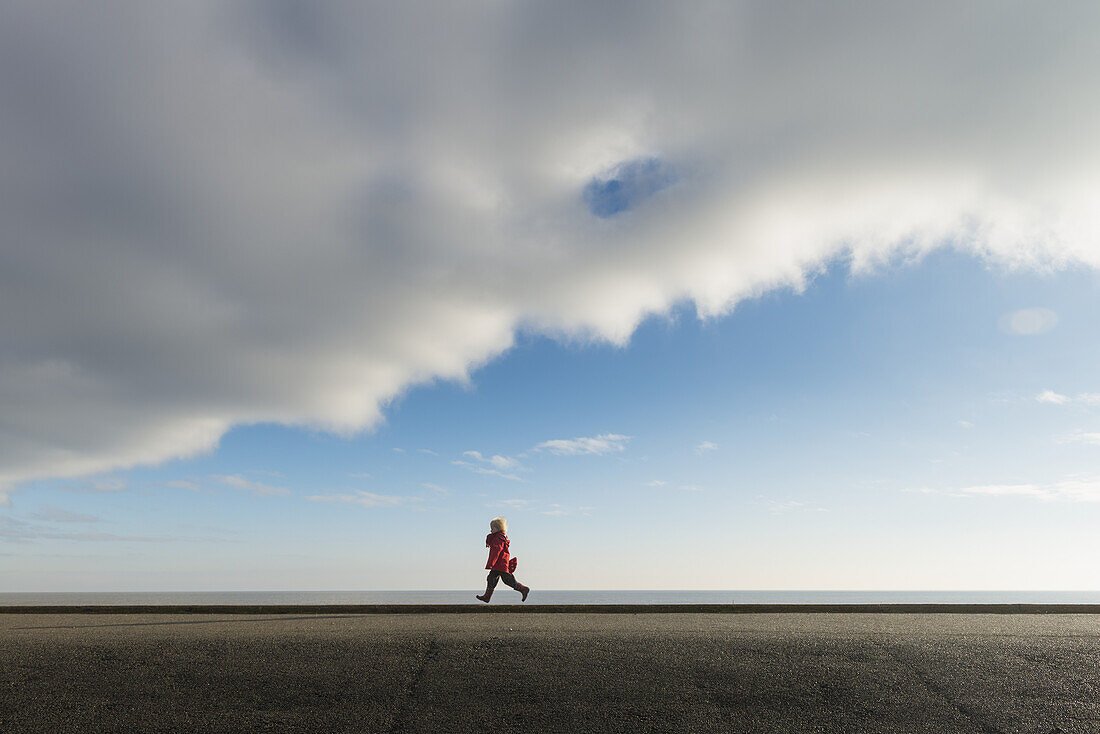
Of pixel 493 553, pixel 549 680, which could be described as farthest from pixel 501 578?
pixel 549 680

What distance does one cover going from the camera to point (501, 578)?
13.2 metres

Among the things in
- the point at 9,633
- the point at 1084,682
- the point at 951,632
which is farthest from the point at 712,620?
the point at 9,633

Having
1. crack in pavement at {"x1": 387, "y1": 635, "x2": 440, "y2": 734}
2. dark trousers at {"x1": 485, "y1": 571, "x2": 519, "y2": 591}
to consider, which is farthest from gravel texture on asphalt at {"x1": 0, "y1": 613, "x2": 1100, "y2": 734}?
dark trousers at {"x1": 485, "y1": 571, "x2": 519, "y2": 591}

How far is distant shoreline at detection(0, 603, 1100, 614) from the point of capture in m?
10.5

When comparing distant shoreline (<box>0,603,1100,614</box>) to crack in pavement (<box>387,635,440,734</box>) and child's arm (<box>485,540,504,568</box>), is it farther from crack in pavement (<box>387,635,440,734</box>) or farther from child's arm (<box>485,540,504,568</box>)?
crack in pavement (<box>387,635,440,734</box>)

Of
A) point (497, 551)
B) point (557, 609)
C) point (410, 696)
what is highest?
point (497, 551)

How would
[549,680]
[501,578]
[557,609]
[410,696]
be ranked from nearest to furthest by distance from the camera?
[410,696]
[549,680]
[557,609]
[501,578]

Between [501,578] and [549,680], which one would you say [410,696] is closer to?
[549,680]

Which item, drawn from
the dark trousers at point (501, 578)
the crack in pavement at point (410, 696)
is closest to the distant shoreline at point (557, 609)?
the dark trousers at point (501, 578)

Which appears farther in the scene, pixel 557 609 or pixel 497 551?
pixel 497 551

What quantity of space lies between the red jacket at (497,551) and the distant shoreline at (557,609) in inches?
70.6

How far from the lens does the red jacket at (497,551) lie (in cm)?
1309

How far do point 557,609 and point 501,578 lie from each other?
275cm

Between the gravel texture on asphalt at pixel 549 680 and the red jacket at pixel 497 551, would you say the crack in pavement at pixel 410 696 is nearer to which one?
the gravel texture on asphalt at pixel 549 680
